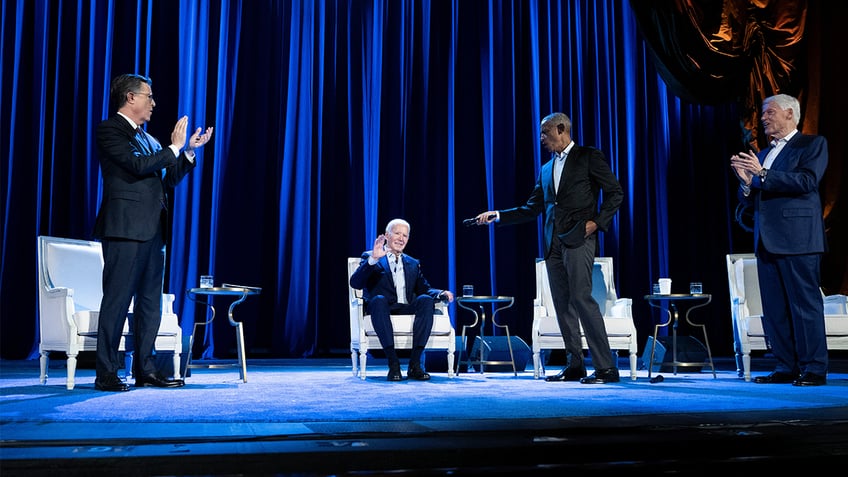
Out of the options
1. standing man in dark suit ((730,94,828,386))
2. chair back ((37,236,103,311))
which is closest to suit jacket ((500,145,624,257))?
standing man in dark suit ((730,94,828,386))

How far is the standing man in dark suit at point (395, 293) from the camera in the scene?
4.41 m

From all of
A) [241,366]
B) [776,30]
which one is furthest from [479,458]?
[776,30]

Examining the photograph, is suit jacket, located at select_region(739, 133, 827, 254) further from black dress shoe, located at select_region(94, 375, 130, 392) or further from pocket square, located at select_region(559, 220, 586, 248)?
black dress shoe, located at select_region(94, 375, 130, 392)

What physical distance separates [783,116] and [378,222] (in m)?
3.53

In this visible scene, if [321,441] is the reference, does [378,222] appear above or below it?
above

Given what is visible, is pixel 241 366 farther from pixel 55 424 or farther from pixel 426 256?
pixel 426 256

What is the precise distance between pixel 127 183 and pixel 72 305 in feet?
2.77

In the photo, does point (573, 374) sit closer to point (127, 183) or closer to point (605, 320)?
point (605, 320)

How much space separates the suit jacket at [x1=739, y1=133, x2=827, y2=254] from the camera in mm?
3705

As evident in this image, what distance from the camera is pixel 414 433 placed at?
6.53 feet

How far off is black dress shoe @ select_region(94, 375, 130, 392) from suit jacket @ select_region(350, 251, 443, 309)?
5.16 feet

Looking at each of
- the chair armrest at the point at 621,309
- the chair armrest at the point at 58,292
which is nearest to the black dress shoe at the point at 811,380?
the chair armrest at the point at 621,309

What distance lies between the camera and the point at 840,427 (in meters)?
2.21

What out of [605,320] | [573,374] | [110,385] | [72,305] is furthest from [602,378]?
[72,305]
